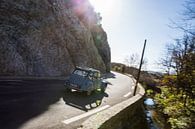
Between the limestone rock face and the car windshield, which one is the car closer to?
the car windshield

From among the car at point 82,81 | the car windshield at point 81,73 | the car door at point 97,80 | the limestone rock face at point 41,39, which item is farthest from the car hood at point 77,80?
the limestone rock face at point 41,39

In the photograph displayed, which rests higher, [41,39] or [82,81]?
[41,39]

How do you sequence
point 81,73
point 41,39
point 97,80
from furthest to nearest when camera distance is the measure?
point 41,39 < point 97,80 < point 81,73

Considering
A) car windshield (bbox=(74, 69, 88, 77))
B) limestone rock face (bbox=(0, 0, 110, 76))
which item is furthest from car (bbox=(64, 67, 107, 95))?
limestone rock face (bbox=(0, 0, 110, 76))

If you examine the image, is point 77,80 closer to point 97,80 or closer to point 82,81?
point 82,81

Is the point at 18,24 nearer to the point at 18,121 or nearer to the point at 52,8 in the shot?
the point at 52,8

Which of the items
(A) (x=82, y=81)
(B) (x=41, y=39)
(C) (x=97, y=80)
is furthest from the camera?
(B) (x=41, y=39)

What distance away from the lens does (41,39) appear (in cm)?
2867

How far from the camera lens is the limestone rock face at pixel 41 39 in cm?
2297

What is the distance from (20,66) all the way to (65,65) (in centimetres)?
966

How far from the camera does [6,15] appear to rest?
25031 millimetres

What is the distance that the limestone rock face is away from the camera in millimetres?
22969

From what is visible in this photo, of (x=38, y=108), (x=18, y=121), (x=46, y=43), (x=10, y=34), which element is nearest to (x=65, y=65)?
(x=46, y=43)

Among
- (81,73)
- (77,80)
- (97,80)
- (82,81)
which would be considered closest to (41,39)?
(97,80)
